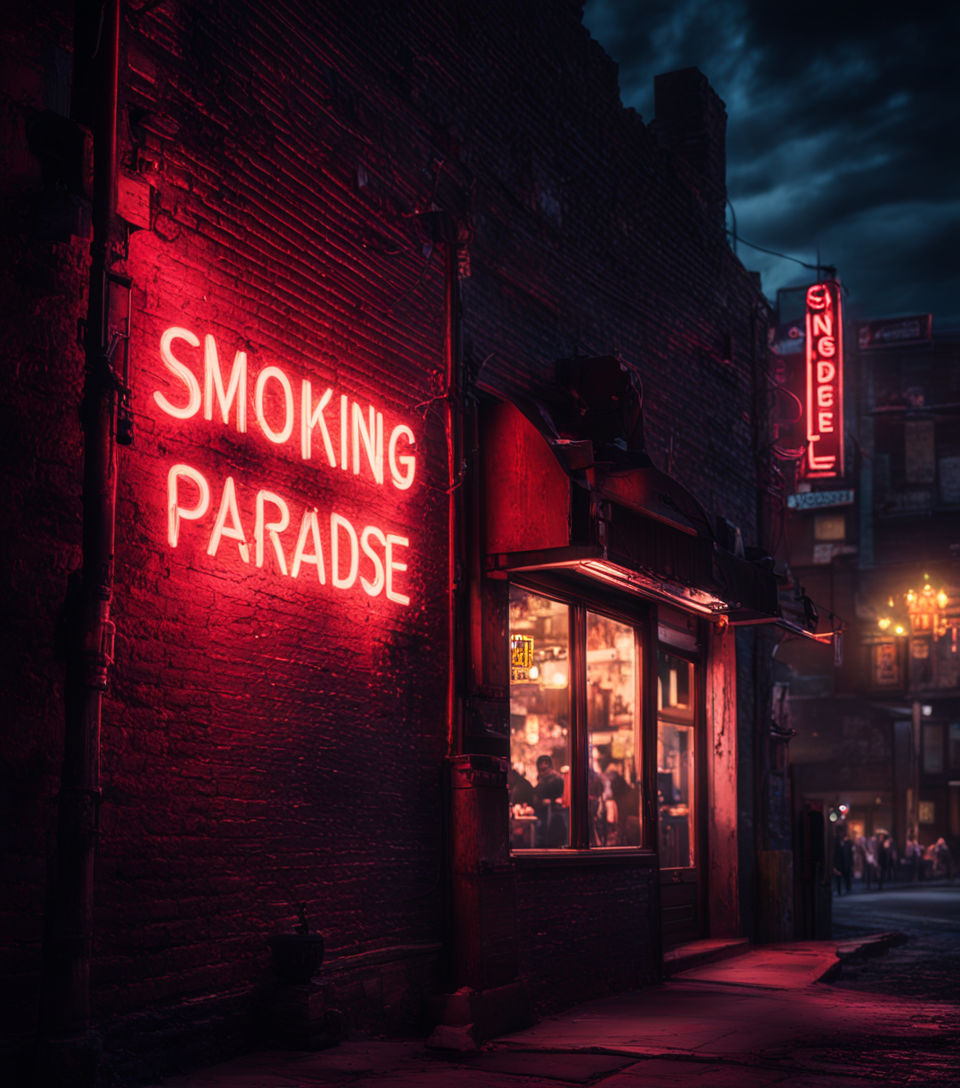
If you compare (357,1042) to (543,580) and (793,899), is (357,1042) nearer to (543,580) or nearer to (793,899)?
(543,580)

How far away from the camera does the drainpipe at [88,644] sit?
5441 mm

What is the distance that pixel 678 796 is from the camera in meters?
13.6

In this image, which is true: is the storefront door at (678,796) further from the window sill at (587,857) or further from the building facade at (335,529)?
the window sill at (587,857)

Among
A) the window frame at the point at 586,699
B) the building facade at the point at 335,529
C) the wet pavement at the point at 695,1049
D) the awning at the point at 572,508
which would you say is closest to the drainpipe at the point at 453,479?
the building facade at the point at 335,529

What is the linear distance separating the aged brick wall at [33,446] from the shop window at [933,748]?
154ft

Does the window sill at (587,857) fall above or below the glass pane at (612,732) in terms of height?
below

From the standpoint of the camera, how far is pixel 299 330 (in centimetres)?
770

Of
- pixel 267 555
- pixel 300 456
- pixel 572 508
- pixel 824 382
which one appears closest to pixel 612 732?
pixel 572 508

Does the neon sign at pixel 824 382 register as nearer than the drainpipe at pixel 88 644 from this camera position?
No

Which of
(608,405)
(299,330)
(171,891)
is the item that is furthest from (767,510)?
(171,891)

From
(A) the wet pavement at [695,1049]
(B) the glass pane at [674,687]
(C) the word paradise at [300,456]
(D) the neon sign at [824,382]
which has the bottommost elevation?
(A) the wet pavement at [695,1049]

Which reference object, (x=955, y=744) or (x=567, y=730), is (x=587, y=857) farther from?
(x=955, y=744)

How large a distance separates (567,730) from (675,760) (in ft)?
9.64

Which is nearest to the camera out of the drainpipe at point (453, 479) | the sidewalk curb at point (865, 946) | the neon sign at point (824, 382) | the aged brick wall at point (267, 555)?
the aged brick wall at point (267, 555)
